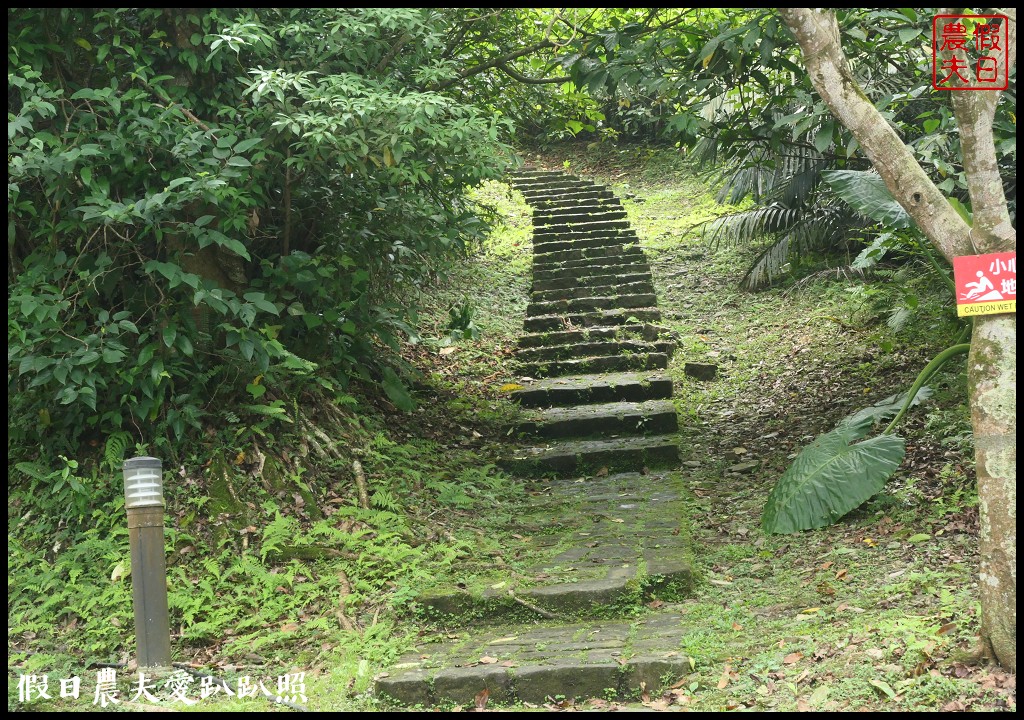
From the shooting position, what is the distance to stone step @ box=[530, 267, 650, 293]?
10023 millimetres

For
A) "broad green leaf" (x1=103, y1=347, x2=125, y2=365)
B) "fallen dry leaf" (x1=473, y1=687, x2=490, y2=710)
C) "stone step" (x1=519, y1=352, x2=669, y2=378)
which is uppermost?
"broad green leaf" (x1=103, y1=347, x2=125, y2=365)

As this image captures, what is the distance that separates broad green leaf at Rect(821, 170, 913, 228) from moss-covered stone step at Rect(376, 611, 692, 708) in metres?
2.72

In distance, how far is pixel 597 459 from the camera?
677cm

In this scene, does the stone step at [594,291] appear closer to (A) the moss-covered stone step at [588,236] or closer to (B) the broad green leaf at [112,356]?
(A) the moss-covered stone step at [588,236]

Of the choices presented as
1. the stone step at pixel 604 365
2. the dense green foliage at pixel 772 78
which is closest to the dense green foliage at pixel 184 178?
the dense green foliage at pixel 772 78

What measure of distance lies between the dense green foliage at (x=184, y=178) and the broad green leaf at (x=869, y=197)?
213 centimetres

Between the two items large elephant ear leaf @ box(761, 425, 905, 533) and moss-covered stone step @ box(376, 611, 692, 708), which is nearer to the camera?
moss-covered stone step @ box(376, 611, 692, 708)

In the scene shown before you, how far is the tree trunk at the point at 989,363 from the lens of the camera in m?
3.30

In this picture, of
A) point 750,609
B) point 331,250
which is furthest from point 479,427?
point 750,609

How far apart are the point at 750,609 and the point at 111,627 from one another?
10.7 feet

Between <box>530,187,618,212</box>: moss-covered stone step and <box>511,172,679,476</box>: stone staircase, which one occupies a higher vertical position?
<box>530,187,618,212</box>: moss-covered stone step

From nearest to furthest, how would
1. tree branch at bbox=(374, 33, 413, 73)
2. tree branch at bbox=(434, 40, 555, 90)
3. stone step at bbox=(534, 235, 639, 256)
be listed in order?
tree branch at bbox=(374, 33, 413, 73) → tree branch at bbox=(434, 40, 555, 90) → stone step at bbox=(534, 235, 639, 256)

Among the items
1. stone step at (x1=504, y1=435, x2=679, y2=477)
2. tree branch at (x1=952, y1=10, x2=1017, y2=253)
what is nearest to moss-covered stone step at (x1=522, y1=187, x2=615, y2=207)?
stone step at (x1=504, y1=435, x2=679, y2=477)

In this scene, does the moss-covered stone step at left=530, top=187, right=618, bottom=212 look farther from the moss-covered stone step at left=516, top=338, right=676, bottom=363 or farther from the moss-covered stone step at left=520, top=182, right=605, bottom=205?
the moss-covered stone step at left=516, top=338, right=676, bottom=363
